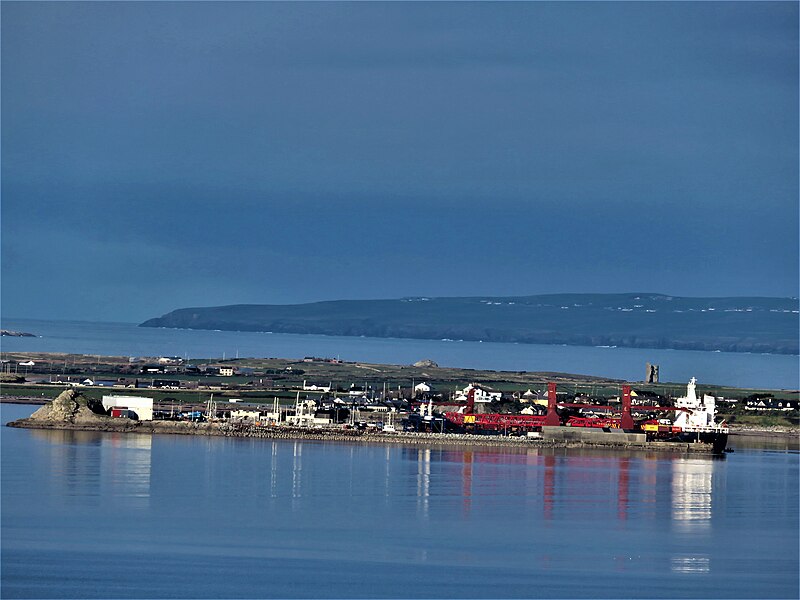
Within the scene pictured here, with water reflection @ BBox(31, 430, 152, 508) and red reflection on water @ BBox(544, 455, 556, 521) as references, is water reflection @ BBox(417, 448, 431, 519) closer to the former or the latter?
red reflection on water @ BBox(544, 455, 556, 521)

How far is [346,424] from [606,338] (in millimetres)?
142287

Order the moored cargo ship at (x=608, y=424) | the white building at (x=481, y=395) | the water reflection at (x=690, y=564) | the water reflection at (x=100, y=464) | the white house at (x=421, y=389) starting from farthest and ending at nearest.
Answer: the white house at (x=421, y=389) → the white building at (x=481, y=395) → the moored cargo ship at (x=608, y=424) → the water reflection at (x=100, y=464) → the water reflection at (x=690, y=564)

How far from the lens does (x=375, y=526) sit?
24.7 metres

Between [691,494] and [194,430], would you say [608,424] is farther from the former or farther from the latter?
[691,494]

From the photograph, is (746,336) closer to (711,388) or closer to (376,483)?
(711,388)

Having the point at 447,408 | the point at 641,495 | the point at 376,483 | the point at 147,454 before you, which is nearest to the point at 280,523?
the point at 376,483

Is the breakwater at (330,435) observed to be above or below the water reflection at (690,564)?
above

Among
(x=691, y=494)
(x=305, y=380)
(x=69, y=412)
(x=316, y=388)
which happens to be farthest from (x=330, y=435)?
(x=305, y=380)

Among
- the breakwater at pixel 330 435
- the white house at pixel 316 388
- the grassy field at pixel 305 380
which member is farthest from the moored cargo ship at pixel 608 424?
the white house at pixel 316 388

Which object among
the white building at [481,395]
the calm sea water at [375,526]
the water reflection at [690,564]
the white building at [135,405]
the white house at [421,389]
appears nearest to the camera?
the calm sea water at [375,526]

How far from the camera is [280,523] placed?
24547 millimetres

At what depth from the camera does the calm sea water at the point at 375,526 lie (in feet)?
66.4

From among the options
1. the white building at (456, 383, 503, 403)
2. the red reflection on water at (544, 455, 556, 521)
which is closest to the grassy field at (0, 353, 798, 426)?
the white building at (456, 383, 503, 403)

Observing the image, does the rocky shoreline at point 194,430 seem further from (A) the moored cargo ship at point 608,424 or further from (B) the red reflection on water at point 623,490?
(B) the red reflection on water at point 623,490
